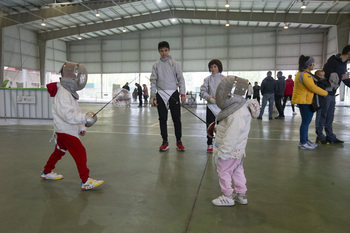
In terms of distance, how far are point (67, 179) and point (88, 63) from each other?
93.2ft

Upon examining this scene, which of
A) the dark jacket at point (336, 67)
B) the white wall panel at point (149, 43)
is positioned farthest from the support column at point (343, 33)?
the dark jacket at point (336, 67)

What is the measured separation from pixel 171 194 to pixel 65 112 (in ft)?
4.09

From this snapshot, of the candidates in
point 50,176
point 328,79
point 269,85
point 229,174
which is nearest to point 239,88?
point 229,174

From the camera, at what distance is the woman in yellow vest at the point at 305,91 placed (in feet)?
13.0

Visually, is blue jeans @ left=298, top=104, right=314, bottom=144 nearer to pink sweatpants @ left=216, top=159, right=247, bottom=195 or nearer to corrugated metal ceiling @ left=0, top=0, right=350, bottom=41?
pink sweatpants @ left=216, top=159, right=247, bottom=195

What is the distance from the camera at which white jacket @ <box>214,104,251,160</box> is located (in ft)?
6.51

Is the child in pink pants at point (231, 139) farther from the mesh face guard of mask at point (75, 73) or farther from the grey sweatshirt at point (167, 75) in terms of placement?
the grey sweatshirt at point (167, 75)

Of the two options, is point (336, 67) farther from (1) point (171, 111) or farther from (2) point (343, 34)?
(2) point (343, 34)

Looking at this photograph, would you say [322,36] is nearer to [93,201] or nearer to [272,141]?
[272,141]

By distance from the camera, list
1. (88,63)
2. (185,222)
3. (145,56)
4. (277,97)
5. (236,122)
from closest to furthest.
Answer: (185,222) → (236,122) → (277,97) → (145,56) → (88,63)

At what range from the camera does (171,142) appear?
4750 millimetres

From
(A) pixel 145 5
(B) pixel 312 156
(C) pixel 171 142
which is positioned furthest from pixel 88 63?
(B) pixel 312 156

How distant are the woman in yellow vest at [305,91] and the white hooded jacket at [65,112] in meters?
3.43

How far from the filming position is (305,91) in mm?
4070
